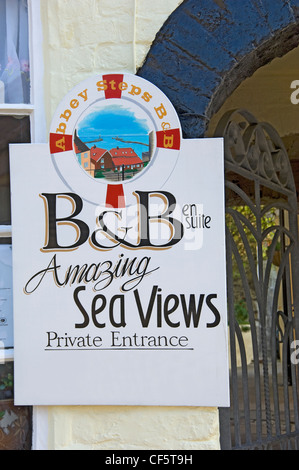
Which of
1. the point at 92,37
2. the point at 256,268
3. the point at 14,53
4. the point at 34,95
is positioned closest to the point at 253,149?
the point at 256,268

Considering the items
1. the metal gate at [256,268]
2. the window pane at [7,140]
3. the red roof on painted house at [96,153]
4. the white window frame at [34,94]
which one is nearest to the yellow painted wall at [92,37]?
the white window frame at [34,94]

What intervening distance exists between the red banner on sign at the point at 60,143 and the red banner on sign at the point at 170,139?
0.38 meters

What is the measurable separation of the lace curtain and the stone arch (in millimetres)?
532

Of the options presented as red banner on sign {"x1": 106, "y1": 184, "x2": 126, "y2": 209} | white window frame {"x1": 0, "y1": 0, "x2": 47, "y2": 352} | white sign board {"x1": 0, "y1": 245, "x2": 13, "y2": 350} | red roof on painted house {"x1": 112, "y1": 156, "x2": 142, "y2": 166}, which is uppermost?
white window frame {"x1": 0, "y1": 0, "x2": 47, "y2": 352}

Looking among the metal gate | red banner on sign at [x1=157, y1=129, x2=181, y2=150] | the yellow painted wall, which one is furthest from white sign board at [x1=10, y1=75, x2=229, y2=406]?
the metal gate

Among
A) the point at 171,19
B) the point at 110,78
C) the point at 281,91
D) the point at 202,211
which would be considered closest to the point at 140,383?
the point at 202,211

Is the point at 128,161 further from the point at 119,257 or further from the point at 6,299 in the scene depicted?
the point at 6,299

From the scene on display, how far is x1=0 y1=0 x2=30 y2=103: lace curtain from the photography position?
315 centimetres

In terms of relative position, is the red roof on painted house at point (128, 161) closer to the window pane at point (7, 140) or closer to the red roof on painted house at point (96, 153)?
the red roof on painted house at point (96, 153)

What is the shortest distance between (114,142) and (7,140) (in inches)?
19.6

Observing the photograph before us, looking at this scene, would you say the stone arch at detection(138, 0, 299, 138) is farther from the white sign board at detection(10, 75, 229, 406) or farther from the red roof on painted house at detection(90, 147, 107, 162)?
the red roof on painted house at detection(90, 147, 107, 162)

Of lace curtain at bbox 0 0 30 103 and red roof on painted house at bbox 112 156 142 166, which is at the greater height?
lace curtain at bbox 0 0 30 103

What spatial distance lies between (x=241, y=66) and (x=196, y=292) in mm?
1006

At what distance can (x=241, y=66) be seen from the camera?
10.2 feet
